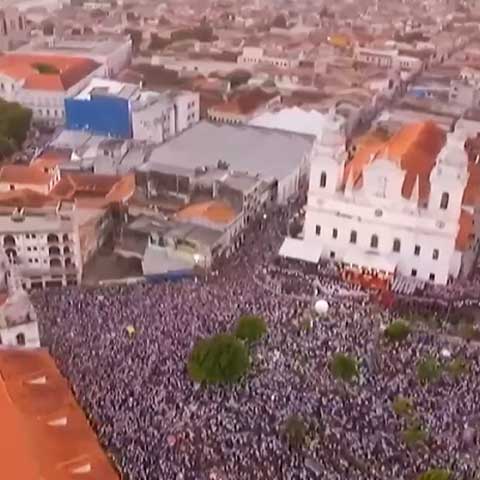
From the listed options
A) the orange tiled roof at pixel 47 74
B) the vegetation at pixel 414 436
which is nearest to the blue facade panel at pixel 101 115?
the orange tiled roof at pixel 47 74

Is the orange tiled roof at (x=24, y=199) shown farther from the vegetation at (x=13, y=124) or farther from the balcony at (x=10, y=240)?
the vegetation at (x=13, y=124)

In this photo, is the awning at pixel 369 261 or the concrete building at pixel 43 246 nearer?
the concrete building at pixel 43 246

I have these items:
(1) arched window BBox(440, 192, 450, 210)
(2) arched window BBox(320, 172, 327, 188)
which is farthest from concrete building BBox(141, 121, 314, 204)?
(1) arched window BBox(440, 192, 450, 210)

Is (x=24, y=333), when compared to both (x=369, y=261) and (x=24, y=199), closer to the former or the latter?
(x=24, y=199)

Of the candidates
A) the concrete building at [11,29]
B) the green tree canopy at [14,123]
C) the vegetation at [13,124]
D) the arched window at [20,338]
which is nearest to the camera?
the arched window at [20,338]

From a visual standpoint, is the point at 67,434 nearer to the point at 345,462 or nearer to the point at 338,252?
the point at 345,462

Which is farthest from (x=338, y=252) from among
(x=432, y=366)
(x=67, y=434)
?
(x=67, y=434)
